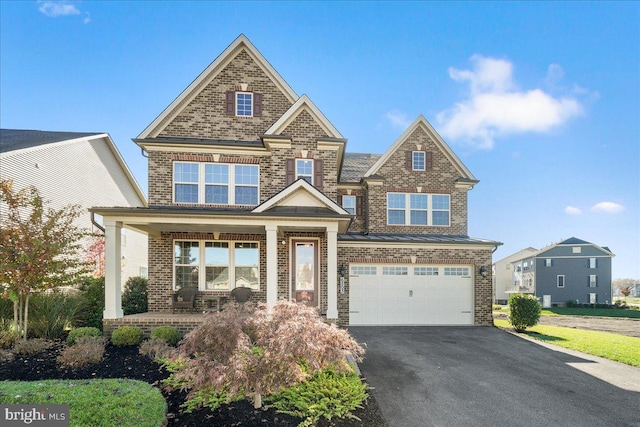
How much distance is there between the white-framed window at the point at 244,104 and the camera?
43.8ft

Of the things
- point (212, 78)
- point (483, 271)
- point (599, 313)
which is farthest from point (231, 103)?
point (599, 313)

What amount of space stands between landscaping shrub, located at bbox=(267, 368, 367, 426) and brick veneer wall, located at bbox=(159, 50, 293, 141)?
382 inches

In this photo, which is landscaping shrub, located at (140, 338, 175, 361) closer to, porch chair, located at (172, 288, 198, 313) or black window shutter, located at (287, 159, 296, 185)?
porch chair, located at (172, 288, 198, 313)

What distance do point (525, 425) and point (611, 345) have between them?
8060mm

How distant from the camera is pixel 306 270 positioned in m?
12.7

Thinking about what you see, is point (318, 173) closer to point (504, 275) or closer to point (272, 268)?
point (272, 268)

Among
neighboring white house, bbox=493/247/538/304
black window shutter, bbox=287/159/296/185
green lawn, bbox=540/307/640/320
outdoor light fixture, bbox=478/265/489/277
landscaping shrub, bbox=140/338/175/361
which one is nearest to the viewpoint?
landscaping shrub, bbox=140/338/175/361

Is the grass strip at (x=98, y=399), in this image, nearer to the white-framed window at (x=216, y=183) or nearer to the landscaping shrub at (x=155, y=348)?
the landscaping shrub at (x=155, y=348)

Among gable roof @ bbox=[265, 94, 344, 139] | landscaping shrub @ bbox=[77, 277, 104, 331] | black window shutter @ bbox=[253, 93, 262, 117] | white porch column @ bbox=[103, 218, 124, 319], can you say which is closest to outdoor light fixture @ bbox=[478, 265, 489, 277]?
gable roof @ bbox=[265, 94, 344, 139]

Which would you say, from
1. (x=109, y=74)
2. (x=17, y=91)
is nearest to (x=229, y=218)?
(x=109, y=74)

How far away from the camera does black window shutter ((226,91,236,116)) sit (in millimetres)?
13281

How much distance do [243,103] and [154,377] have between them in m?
10.4

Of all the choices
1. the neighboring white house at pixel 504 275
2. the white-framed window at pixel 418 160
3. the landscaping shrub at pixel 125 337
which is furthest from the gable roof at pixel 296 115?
the neighboring white house at pixel 504 275

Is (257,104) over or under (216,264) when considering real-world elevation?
over
